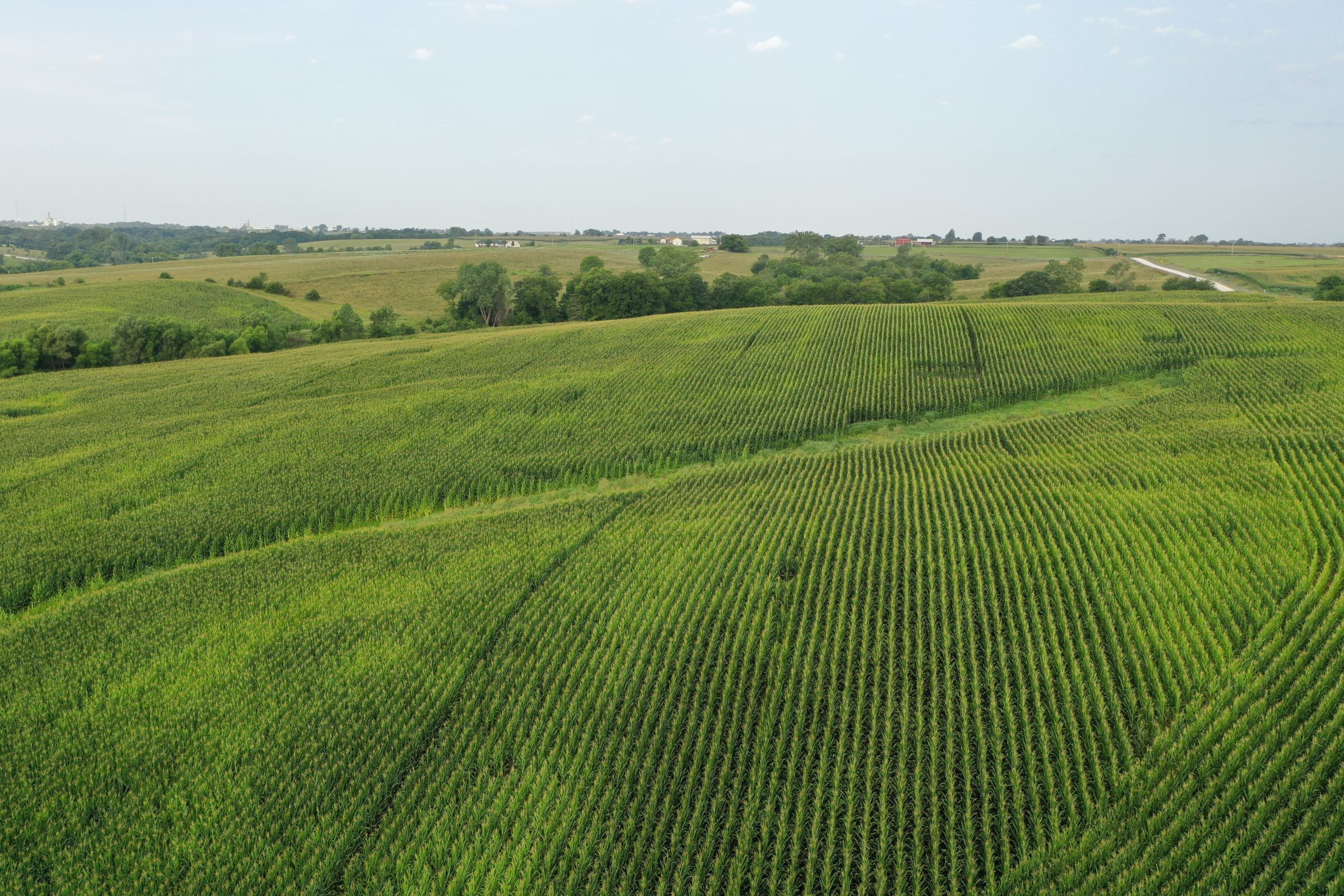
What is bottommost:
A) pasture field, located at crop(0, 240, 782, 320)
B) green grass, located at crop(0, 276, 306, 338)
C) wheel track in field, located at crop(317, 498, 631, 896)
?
wheel track in field, located at crop(317, 498, 631, 896)

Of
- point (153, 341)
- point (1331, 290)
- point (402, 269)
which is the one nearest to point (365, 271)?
point (402, 269)

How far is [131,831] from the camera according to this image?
41.5 ft

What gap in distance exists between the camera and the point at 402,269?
351ft

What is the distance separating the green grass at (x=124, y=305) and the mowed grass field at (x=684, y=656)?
3721 cm

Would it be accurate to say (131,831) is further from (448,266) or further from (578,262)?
(578,262)

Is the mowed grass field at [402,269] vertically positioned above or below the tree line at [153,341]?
above

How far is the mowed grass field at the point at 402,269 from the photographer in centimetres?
9100

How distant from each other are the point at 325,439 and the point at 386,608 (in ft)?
57.8

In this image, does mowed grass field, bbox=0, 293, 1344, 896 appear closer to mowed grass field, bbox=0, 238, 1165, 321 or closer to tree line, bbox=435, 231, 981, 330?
tree line, bbox=435, 231, 981, 330

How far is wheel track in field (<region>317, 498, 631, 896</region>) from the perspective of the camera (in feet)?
39.5

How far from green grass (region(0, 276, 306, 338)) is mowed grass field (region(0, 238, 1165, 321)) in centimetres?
548

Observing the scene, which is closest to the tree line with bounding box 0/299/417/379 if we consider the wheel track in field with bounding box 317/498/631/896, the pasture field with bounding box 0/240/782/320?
the pasture field with bounding box 0/240/782/320

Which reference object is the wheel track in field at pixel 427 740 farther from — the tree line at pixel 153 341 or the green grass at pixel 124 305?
the green grass at pixel 124 305

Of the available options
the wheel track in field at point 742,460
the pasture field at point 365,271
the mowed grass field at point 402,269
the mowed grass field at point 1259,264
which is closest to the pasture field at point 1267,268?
the mowed grass field at point 1259,264
